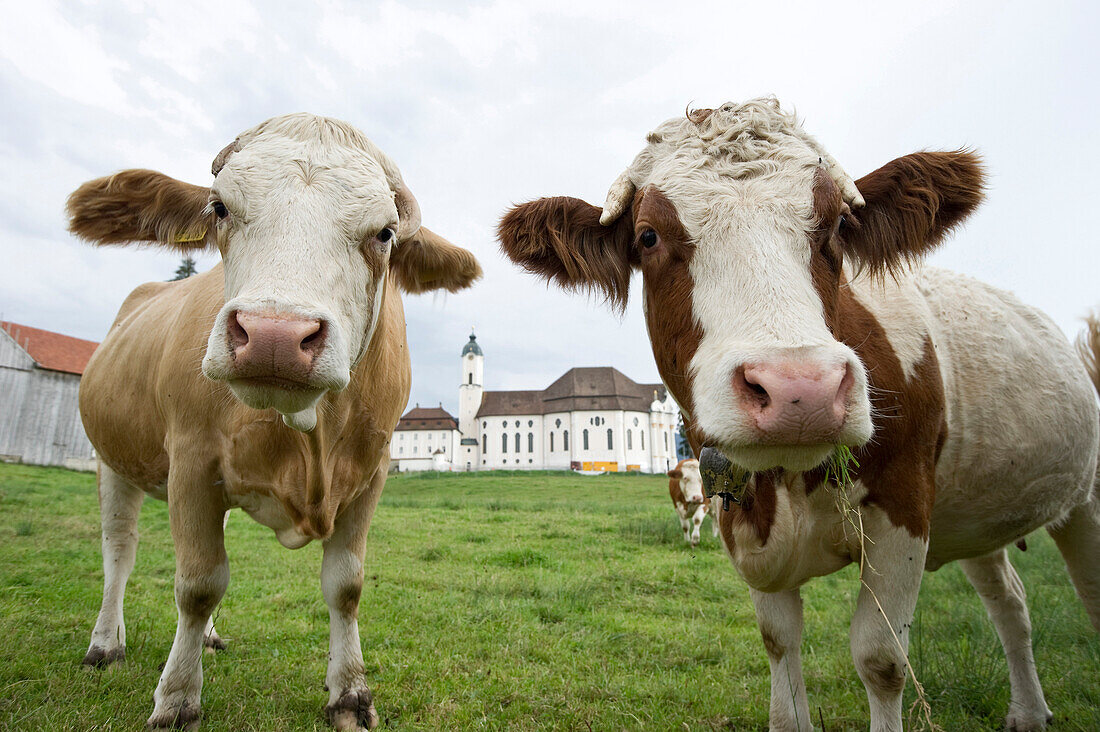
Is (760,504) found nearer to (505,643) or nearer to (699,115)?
(699,115)

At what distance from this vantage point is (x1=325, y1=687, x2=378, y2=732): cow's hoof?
312 centimetres

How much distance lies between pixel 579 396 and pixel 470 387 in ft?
59.6

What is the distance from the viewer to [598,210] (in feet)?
8.99

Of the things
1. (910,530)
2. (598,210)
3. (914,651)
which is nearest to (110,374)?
(598,210)

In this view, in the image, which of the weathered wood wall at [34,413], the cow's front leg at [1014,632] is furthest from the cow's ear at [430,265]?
the weathered wood wall at [34,413]

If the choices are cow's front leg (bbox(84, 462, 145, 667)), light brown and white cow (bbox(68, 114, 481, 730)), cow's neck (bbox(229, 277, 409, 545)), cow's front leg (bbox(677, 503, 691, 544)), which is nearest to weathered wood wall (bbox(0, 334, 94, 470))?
cow's front leg (bbox(677, 503, 691, 544))

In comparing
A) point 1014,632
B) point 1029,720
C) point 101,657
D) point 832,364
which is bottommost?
point 1029,720

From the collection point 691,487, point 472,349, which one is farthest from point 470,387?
point 691,487

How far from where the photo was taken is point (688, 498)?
11273 mm

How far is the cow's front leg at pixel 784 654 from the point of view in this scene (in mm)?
2898

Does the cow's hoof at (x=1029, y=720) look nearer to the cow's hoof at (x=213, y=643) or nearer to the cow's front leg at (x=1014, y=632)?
the cow's front leg at (x=1014, y=632)

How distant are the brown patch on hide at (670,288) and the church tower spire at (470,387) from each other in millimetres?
83497

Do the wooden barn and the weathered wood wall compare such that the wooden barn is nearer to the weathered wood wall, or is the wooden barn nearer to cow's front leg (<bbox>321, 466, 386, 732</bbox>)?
the weathered wood wall

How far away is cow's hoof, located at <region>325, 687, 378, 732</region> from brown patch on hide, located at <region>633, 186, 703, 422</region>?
2.33 metres
